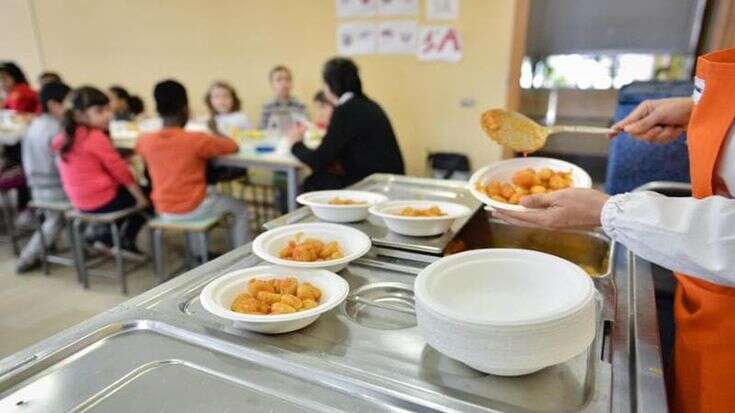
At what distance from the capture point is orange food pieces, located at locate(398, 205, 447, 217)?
3.90 feet

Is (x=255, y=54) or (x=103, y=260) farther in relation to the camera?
(x=255, y=54)

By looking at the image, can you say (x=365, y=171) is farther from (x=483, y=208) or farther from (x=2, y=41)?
(x=2, y=41)

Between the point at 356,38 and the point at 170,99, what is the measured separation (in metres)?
1.92

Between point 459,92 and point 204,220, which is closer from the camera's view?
point 204,220

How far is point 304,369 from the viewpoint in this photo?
0.71m

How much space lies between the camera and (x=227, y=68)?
453cm

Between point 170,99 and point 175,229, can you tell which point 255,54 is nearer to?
point 170,99

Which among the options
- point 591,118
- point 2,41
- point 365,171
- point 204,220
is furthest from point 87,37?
point 591,118

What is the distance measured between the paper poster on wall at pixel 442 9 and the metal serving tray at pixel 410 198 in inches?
90.7

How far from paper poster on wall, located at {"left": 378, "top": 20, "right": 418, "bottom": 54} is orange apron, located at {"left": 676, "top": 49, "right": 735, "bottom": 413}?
120 inches

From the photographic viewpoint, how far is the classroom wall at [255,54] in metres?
3.64

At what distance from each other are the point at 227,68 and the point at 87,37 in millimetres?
1751

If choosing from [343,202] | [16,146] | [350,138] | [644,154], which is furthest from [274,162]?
[16,146]

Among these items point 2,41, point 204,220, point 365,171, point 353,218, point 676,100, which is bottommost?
point 204,220
